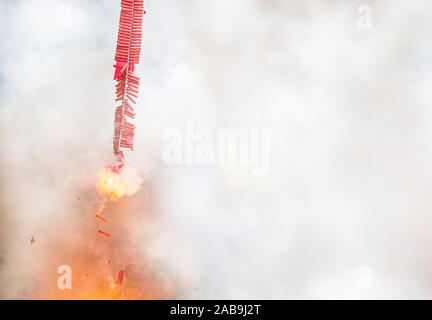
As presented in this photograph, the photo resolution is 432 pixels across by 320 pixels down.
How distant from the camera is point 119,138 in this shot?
13.2m

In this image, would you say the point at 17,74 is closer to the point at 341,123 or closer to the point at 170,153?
the point at 170,153

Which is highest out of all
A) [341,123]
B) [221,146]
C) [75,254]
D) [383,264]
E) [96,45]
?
[96,45]

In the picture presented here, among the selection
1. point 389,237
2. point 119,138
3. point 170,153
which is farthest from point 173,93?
point 389,237

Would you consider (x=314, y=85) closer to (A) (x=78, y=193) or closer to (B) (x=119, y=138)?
(B) (x=119, y=138)

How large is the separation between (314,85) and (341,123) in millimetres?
3660

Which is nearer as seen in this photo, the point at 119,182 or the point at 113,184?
the point at 113,184

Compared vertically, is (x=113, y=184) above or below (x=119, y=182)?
below

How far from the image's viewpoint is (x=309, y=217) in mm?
19375

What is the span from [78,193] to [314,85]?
18.7 metres

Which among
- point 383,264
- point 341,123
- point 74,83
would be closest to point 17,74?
point 74,83

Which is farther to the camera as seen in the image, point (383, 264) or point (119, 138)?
point (383, 264)

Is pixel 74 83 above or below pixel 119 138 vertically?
above

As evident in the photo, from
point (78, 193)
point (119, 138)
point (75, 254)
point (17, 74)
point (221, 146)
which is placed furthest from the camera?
point (221, 146)

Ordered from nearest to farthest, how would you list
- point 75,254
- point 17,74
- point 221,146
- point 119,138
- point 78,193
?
1. point 119,138
2. point 75,254
3. point 78,193
4. point 17,74
5. point 221,146
